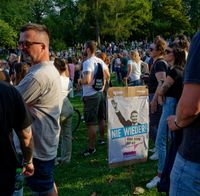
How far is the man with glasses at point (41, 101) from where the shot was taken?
3.55m

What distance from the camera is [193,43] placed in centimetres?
223

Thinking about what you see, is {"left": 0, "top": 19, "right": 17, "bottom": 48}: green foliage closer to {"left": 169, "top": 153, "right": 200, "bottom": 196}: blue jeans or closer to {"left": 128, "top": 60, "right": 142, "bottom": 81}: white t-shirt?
{"left": 128, "top": 60, "right": 142, "bottom": 81}: white t-shirt

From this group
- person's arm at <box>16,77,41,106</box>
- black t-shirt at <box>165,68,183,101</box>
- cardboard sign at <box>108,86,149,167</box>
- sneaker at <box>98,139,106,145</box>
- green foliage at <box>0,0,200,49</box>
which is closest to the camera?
person's arm at <box>16,77,41,106</box>

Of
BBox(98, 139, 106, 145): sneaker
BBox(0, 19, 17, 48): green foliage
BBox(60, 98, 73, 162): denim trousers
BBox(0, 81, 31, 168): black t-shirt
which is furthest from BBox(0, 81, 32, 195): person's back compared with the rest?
BBox(0, 19, 17, 48): green foliage

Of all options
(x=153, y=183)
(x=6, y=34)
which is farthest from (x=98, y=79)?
(x=6, y=34)

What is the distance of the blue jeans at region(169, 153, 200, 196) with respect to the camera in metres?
2.32

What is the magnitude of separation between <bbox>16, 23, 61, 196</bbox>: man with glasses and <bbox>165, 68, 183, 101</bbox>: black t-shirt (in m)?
1.35

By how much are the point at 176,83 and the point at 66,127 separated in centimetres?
260

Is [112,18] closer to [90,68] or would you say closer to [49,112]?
[90,68]

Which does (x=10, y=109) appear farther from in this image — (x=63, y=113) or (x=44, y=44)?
(x=63, y=113)

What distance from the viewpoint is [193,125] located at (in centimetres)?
232

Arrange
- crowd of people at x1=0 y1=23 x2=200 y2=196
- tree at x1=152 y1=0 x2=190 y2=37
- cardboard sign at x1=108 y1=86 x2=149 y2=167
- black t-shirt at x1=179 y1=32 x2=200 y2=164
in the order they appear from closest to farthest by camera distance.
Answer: black t-shirt at x1=179 y1=32 x2=200 y2=164 → crowd of people at x1=0 y1=23 x2=200 y2=196 → cardboard sign at x1=108 y1=86 x2=149 y2=167 → tree at x1=152 y1=0 x2=190 y2=37

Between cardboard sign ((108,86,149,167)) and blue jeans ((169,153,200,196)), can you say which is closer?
blue jeans ((169,153,200,196))

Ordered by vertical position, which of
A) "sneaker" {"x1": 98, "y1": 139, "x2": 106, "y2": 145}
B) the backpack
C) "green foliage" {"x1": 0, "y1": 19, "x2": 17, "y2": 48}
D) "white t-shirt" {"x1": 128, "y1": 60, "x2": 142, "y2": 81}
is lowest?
"sneaker" {"x1": 98, "y1": 139, "x2": 106, "y2": 145}
